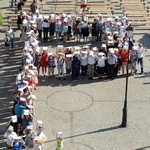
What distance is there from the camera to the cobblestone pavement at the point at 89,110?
17391mm

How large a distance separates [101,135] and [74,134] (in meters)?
1.09

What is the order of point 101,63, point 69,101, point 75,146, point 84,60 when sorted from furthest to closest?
1. point 101,63
2. point 84,60
3. point 69,101
4. point 75,146

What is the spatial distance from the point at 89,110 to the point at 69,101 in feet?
4.30

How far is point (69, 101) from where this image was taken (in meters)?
20.7

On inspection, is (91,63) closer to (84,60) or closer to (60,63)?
(84,60)

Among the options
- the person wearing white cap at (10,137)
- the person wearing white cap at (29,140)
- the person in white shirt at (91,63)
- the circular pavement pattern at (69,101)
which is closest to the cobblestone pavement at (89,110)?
the circular pavement pattern at (69,101)

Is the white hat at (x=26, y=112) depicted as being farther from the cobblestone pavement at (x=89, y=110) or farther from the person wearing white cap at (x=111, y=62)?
the person wearing white cap at (x=111, y=62)

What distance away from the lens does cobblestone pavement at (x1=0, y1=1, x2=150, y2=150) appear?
685 inches

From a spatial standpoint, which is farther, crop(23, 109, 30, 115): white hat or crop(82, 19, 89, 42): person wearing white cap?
crop(82, 19, 89, 42): person wearing white cap

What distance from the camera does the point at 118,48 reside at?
77.4 feet

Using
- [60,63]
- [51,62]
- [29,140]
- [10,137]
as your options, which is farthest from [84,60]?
[10,137]

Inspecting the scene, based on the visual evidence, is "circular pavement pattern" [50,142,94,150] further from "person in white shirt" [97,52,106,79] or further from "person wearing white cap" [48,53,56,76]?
"person in white shirt" [97,52,106,79]

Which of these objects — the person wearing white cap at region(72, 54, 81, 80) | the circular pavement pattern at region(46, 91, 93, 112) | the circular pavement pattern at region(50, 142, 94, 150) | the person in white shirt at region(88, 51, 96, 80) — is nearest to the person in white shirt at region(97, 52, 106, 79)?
the person in white shirt at region(88, 51, 96, 80)

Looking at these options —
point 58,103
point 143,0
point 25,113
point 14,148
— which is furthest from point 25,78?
point 143,0
